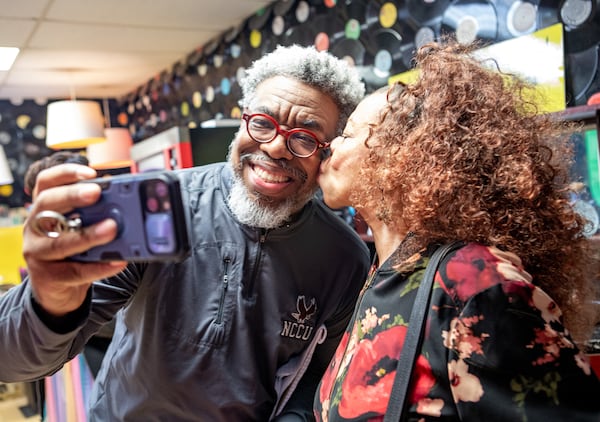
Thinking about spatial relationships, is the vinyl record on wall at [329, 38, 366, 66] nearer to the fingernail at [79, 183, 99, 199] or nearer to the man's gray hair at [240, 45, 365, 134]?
the man's gray hair at [240, 45, 365, 134]

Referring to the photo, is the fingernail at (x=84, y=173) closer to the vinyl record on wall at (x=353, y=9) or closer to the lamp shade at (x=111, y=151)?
the vinyl record on wall at (x=353, y=9)

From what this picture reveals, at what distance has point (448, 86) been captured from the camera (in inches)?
39.9

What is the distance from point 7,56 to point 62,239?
15.5 feet

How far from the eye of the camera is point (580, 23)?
6.99 feet

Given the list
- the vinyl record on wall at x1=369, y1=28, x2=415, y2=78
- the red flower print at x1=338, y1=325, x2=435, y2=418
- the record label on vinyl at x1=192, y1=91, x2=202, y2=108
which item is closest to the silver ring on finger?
the red flower print at x1=338, y1=325, x2=435, y2=418

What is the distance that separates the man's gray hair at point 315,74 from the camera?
5.04ft

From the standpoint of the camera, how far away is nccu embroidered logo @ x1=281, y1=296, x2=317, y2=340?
4.60 ft

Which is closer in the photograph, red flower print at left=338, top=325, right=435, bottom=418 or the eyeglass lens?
red flower print at left=338, top=325, right=435, bottom=418

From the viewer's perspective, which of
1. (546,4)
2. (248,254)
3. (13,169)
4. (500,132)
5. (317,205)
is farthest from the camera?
(13,169)

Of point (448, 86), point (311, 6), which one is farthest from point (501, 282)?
point (311, 6)

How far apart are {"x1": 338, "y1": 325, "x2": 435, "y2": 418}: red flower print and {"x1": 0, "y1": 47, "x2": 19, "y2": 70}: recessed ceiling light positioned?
460cm

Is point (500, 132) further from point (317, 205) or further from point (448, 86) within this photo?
point (317, 205)

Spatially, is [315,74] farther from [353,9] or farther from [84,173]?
[353,9]

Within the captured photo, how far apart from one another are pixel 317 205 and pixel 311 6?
2.61 m
